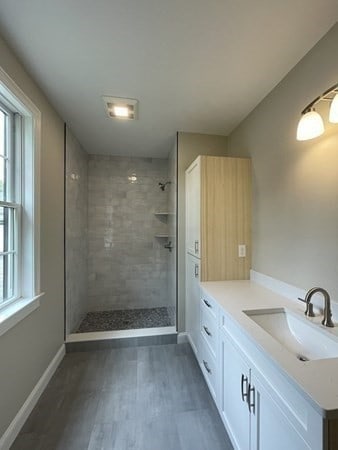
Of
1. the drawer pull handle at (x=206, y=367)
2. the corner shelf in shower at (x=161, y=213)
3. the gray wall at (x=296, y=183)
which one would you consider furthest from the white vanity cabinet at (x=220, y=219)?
the corner shelf in shower at (x=161, y=213)

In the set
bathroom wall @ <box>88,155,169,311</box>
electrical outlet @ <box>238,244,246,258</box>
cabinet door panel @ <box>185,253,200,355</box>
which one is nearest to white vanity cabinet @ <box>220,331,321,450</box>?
cabinet door panel @ <box>185,253,200,355</box>

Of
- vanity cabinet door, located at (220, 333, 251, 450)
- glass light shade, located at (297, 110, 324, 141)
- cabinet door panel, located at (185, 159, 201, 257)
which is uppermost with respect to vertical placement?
glass light shade, located at (297, 110, 324, 141)

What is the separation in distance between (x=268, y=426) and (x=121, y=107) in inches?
97.2

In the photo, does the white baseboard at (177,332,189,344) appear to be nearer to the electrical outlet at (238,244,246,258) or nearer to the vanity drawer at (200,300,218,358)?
the vanity drawer at (200,300,218,358)

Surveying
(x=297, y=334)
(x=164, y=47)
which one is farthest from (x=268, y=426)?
(x=164, y=47)

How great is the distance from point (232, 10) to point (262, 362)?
1.79 metres

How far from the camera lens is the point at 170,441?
1371 mm

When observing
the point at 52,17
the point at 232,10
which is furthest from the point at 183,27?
the point at 52,17

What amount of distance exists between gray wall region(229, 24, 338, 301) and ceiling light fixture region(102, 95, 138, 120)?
1177mm

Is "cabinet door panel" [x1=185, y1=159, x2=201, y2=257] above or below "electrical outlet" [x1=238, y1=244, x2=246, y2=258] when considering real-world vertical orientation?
above

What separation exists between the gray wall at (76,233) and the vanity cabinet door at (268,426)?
2.14m

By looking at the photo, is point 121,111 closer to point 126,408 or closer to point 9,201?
point 9,201

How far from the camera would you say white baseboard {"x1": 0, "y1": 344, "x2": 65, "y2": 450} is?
52.0 inches

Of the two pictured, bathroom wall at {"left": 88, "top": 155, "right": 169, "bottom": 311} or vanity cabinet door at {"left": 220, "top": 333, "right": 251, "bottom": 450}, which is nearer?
vanity cabinet door at {"left": 220, "top": 333, "right": 251, "bottom": 450}
